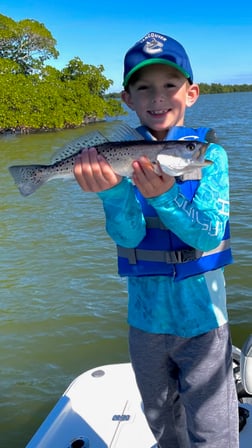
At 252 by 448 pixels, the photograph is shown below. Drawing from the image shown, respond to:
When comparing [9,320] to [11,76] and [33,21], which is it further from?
[33,21]

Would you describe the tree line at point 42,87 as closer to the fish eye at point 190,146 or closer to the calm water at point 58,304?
the calm water at point 58,304

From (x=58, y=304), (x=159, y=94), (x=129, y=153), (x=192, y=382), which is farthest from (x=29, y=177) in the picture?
(x=58, y=304)

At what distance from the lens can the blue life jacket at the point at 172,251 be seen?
2.40 meters

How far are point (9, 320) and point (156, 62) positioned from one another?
16.4ft

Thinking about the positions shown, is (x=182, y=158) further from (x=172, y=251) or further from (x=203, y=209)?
(x=172, y=251)

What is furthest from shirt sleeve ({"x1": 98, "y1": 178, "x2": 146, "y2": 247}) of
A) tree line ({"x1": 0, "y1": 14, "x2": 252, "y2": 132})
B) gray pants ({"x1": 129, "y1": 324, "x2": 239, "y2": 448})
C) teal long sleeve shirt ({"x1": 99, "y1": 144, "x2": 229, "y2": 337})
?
tree line ({"x1": 0, "y1": 14, "x2": 252, "y2": 132})

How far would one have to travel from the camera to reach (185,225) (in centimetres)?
221

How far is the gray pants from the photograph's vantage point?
2342mm

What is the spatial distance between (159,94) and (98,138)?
391 mm

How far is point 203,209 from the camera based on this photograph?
2.24 meters

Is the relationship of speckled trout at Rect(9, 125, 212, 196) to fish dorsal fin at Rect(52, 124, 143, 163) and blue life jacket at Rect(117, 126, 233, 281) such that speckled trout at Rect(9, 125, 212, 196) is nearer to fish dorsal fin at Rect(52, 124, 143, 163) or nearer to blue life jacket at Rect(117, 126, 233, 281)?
fish dorsal fin at Rect(52, 124, 143, 163)

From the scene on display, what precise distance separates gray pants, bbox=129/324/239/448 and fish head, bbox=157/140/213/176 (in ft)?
2.70

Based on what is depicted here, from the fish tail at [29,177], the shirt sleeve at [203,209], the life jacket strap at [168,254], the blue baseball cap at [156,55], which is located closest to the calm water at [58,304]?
the fish tail at [29,177]

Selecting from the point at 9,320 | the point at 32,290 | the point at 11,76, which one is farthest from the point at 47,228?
the point at 11,76
